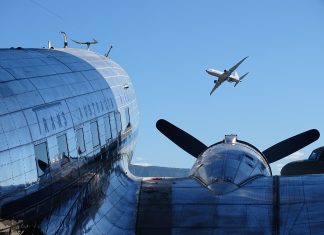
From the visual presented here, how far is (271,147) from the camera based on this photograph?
72.3 ft

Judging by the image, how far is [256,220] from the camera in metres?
13.0

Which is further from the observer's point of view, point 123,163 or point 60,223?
point 123,163

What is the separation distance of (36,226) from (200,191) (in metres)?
5.02

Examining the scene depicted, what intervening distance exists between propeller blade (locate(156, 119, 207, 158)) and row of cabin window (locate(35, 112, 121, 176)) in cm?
344

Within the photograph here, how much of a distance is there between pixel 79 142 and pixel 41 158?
2646 mm

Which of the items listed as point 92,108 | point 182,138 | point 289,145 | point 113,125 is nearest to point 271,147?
point 289,145

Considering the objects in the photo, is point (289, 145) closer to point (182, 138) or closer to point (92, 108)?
point (182, 138)

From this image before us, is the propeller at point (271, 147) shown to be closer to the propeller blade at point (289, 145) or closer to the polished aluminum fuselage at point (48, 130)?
the propeller blade at point (289, 145)

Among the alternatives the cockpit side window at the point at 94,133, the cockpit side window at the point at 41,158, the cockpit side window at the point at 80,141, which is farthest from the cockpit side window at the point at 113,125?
the cockpit side window at the point at 41,158

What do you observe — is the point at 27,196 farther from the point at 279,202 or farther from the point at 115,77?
the point at 115,77

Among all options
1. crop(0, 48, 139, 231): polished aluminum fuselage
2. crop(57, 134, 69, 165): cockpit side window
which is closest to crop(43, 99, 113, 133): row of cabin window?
crop(0, 48, 139, 231): polished aluminum fuselage

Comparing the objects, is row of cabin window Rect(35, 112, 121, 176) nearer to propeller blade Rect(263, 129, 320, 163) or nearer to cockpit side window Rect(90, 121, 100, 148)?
cockpit side window Rect(90, 121, 100, 148)

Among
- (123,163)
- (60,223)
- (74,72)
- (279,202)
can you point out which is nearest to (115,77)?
(123,163)

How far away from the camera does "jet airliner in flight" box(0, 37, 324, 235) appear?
10.1 meters
